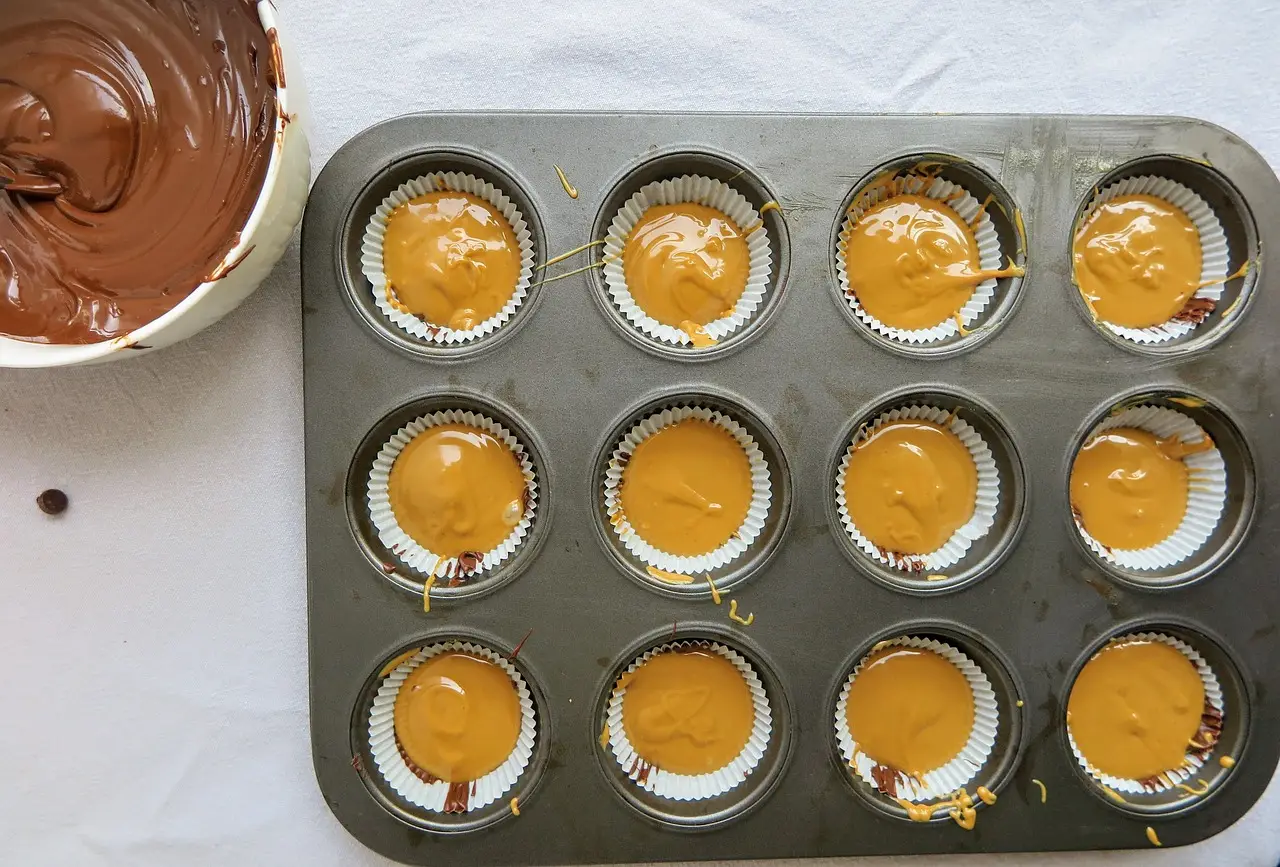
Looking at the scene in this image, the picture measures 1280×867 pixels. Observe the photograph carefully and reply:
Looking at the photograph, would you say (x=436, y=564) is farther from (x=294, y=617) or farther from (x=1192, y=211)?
(x=1192, y=211)

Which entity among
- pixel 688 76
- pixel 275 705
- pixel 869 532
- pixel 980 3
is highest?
pixel 980 3

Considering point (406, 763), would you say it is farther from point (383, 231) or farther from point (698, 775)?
point (383, 231)

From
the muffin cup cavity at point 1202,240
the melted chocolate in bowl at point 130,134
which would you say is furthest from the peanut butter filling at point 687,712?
the melted chocolate in bowl at point 130,134

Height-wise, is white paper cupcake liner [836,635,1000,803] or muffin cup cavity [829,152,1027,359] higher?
muffin cup cavity [829,152,1027,359]

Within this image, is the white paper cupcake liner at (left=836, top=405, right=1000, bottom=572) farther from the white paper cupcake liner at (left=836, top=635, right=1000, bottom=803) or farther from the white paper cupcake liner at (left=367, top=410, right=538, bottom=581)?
the white paper cupcake liner at (left=367, top=410, right=538, bottom=581)

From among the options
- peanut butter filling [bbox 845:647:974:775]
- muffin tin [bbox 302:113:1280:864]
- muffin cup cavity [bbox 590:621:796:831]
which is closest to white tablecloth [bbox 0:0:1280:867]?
muffin tin [bbox 302:113:1280:864]

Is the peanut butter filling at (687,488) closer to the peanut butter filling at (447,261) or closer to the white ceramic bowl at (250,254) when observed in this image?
the peanut butter filling at (447,261)

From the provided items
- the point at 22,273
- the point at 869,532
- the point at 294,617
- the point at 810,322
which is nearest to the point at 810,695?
the point at 869,532
